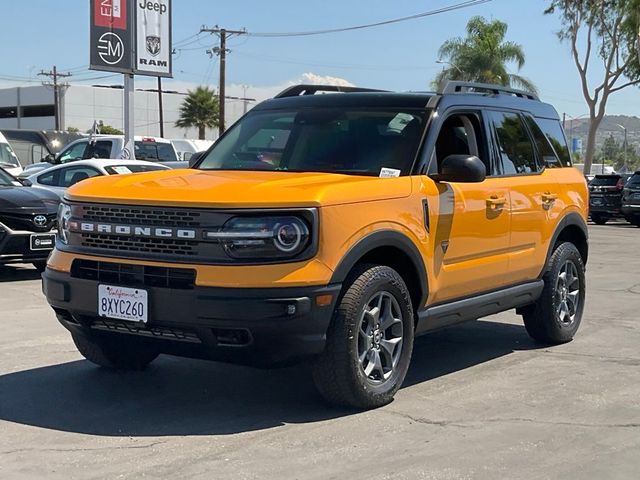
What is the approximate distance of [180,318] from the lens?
188 inches

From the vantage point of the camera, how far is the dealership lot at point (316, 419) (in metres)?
4.41

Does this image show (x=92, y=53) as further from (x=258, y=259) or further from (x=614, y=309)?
(x=258, y=259)

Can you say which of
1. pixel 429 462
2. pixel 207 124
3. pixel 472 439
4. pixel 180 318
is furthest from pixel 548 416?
pixel 207 124

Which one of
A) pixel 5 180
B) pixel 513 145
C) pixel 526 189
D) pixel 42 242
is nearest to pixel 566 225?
pixel 526 189

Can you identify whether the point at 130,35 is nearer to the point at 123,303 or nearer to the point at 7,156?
the point at 7,156

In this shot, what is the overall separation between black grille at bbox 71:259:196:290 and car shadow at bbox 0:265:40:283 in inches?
248

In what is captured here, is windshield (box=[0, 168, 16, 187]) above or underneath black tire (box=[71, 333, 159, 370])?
above

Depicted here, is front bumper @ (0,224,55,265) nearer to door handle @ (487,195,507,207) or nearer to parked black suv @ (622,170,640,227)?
door handle @ (487,195,507,207)

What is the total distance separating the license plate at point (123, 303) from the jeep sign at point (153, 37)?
1976 centimetres

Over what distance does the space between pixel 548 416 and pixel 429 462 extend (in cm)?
118

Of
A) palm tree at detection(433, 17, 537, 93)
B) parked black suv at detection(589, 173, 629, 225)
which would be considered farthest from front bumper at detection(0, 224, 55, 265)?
palm tree at detection(433, 17, 537, 93)

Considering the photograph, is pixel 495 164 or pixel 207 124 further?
pixel 207 124

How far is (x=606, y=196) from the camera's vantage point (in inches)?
1084

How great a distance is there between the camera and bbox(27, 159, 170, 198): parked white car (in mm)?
14039
